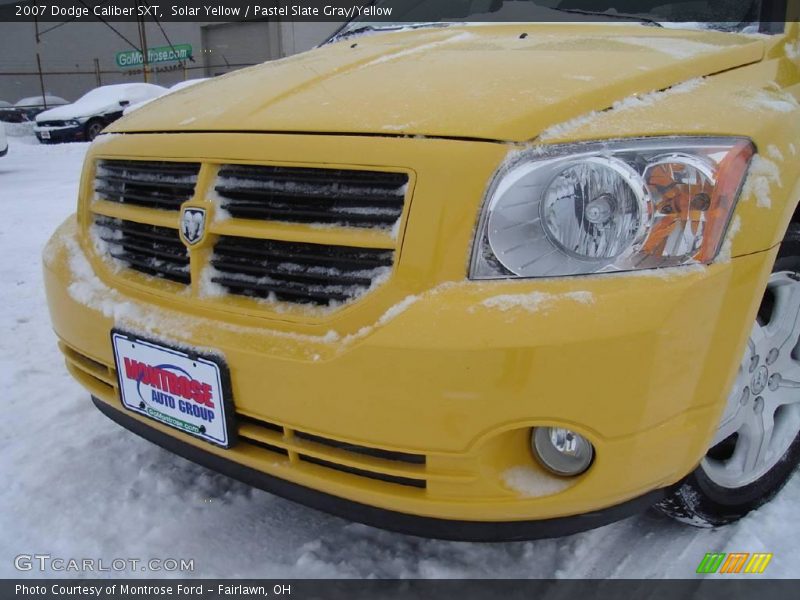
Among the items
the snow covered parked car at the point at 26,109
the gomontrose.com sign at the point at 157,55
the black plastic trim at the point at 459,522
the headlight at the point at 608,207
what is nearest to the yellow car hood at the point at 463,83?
the headlight at the point at 608,207

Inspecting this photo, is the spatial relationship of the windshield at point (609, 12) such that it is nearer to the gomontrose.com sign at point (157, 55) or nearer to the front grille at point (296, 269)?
the front grille at point (296, 269)

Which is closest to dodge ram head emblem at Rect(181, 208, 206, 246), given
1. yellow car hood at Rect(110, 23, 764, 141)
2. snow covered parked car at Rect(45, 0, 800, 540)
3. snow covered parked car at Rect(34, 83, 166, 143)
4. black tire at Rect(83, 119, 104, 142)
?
snow covered parked car at Rect(45, 0, 800, 540)

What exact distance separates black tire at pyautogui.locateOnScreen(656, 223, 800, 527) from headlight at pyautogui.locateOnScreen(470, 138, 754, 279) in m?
0.47

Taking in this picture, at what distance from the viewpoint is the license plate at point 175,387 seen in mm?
1612

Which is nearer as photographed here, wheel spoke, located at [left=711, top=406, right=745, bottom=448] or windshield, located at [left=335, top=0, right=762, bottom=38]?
wheel spoke, located at [left=711, top=406, right=745, bottom=448]

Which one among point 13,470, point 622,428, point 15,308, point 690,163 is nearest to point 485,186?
point 690,163

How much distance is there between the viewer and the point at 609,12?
2387 mm

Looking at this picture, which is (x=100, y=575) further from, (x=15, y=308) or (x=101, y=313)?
(x=15, y=308)

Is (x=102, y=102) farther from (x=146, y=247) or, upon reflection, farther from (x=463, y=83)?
(x=463, y=83)

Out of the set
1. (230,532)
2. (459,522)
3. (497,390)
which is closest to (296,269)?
(497,390)

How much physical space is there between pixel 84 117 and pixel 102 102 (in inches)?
22.4

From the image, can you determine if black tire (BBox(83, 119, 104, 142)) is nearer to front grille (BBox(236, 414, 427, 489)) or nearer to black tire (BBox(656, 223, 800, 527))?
front grille (BBox(236, 414, 427, 489))

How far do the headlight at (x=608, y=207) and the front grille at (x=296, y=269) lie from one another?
0.87 feet

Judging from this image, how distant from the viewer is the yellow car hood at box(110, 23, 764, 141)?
59.1 inches
